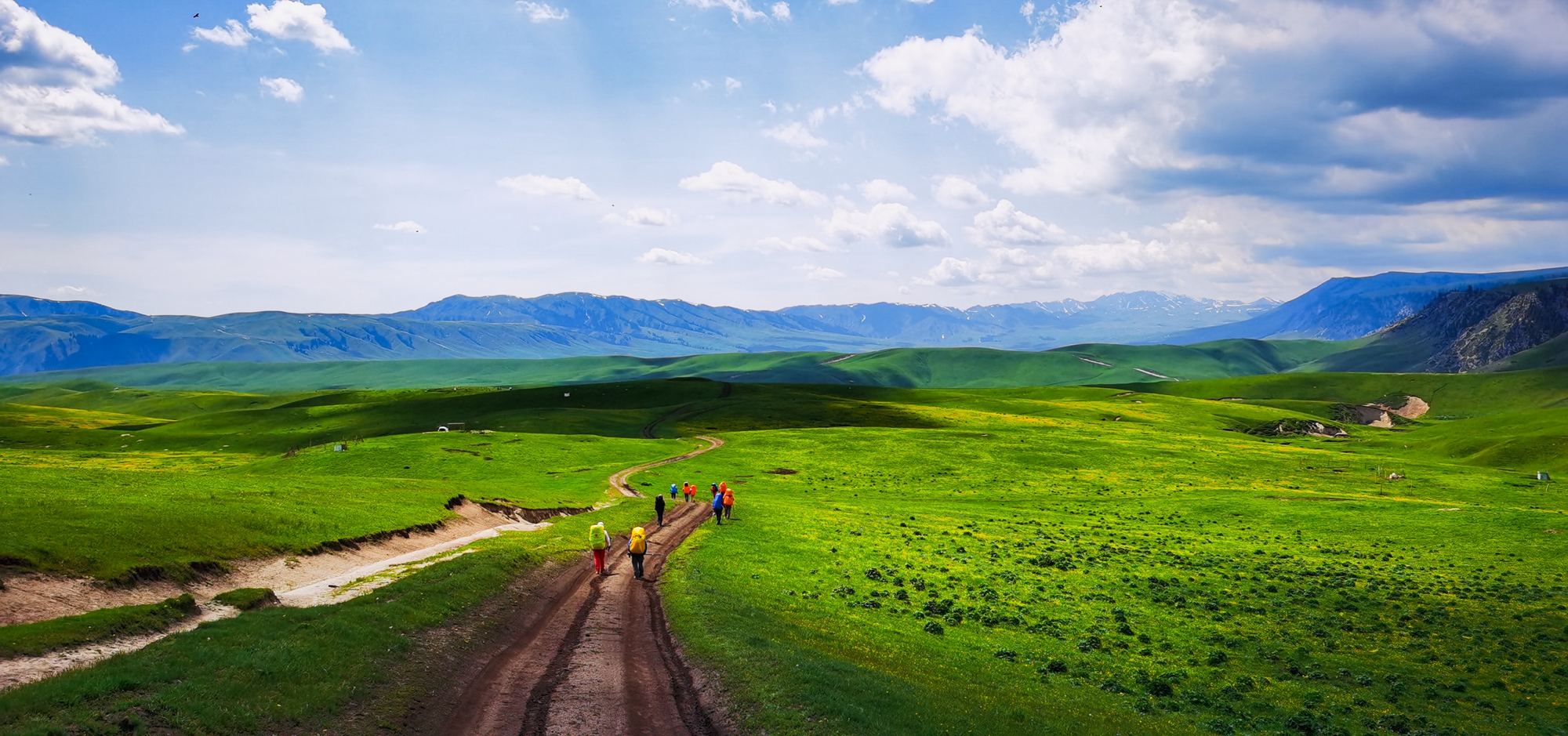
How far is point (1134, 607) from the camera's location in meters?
40.3

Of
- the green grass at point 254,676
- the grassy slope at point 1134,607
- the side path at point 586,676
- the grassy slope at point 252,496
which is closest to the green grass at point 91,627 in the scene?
the green grass at point 254,676

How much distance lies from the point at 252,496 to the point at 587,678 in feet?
124

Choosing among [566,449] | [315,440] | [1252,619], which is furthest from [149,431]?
[1252,619]

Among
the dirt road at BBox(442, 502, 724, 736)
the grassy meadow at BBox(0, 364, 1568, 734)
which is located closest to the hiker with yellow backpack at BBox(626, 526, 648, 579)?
the grassy meadow at BBox(0, 364, 1568, 734)

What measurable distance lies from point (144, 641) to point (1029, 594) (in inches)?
1482

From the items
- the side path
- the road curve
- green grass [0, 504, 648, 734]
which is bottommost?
the road curve

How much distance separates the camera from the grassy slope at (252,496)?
3153cm

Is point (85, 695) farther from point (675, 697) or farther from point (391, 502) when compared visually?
point (391, 502)

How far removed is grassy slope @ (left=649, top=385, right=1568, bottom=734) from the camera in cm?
2561

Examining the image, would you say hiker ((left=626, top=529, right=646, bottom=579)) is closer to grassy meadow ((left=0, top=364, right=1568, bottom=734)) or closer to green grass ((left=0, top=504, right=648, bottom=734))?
grassy meadow ((left=0, top=364, right=1568, bottom=734))

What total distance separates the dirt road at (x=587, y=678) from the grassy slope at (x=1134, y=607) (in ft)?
4.90

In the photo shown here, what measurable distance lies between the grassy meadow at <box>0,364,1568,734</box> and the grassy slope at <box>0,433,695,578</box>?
0.31 metres

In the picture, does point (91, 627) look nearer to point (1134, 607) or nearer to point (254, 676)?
point (254, 676)

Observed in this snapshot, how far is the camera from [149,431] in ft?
511
